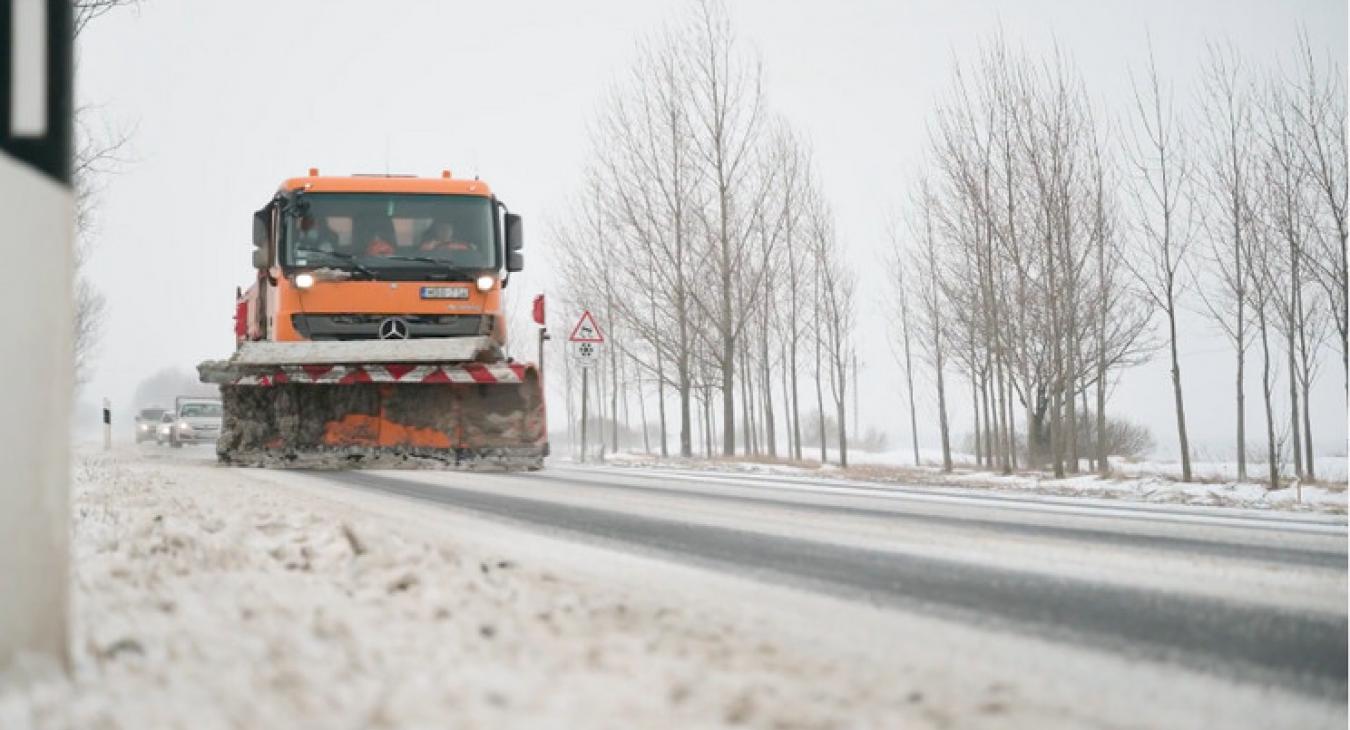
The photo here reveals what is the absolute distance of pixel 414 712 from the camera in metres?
1.43

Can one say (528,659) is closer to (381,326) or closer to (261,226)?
(381,326)

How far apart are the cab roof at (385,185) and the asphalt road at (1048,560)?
17.0 ft

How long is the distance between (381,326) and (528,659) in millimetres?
8940

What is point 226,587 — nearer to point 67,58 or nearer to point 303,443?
point 67,58

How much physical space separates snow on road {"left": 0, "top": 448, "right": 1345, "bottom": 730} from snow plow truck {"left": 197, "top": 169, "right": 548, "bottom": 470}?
23.9ft

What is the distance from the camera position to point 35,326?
5.01ft

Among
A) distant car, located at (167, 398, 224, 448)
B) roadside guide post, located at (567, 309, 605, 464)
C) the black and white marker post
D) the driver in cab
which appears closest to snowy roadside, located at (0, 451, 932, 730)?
the black and white marker post

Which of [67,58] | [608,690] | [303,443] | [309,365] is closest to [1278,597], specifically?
[608,690]

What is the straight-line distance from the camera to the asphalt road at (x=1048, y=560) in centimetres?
205

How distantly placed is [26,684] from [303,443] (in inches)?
361

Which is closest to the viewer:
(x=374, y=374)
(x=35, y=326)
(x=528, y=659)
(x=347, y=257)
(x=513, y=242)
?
(x=35, y=326)

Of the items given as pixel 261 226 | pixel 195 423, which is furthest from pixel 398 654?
pixel 195 423

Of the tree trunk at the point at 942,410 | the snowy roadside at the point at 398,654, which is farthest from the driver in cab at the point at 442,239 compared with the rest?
the tree trunk at the point at 942,410

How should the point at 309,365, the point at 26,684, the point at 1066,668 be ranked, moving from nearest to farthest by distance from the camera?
1. the point at 26,684
2. the point at 1066,668
3. the point at 309,365
